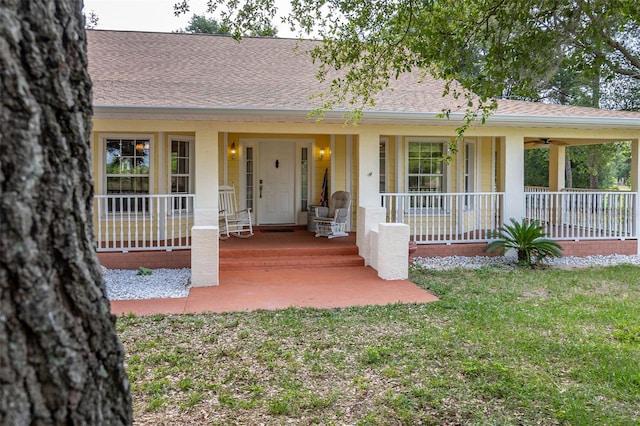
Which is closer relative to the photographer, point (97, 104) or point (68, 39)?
point (68, 39)

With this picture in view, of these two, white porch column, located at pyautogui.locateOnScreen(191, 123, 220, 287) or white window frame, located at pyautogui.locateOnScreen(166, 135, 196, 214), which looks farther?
white window frame, located at pyautogui.locateOnScreen(166, 135, 196, 214)

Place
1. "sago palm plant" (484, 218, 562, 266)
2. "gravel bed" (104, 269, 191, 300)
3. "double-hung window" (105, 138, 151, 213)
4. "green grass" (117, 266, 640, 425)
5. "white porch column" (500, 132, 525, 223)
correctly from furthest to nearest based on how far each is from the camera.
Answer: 1. "white porch column" (500, 132, 525, 223)
2. "double-hung window" (105, 138, 151, 213)
3. "sago palm plant" (484, 218, 562, 266)
4. "gravel bed" (104, 269, 191, 300)
5. "green grass" (117, 266, 640, 425)

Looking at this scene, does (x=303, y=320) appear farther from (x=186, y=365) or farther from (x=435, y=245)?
(x=435, y=245)

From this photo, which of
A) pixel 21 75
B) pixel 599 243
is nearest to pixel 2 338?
pixel 21 75

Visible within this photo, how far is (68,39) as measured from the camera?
4.11 ft

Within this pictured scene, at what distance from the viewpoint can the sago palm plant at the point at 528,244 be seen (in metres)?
8.97

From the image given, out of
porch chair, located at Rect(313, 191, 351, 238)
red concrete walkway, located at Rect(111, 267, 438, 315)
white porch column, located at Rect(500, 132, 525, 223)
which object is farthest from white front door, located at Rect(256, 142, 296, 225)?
white porch column, located at Rect(500, 132, 525, 223)

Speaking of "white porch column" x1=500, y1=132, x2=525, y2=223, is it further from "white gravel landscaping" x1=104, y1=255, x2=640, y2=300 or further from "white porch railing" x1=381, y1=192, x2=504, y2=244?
"white gravel landscaping" x1=104, y1=255, x2=640, y2=300

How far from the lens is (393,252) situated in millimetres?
7906

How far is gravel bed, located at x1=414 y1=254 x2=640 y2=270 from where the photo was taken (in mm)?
9148

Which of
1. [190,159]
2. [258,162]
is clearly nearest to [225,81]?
[190,159]

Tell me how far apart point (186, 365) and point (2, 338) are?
10.9 ft

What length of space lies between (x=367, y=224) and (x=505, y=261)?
9.72ft

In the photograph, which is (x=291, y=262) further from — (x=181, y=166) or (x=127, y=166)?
(x=127, y=166)
